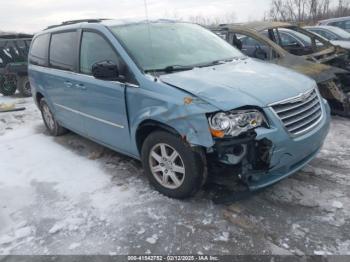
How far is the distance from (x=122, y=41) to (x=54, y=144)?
265cm

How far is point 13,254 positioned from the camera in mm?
3035

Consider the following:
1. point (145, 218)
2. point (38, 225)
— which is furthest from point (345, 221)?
point (38, 225)

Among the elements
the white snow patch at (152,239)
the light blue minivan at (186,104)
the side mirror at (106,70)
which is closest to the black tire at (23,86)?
the light blue minivan at (186,104)

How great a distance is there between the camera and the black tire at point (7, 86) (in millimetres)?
11453

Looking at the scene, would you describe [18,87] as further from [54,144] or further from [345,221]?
[345,221]

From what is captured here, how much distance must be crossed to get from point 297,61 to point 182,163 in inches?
160

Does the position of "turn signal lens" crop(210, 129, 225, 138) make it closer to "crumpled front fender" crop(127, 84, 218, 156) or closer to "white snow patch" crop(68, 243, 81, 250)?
"crumpled front fender" crop(127, 84, 218, 156)

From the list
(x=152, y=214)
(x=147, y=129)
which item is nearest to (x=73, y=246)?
(x=152, y=214)

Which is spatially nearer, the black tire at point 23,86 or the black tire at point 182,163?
the black tire at point 182,163

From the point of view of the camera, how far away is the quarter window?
4039 mm

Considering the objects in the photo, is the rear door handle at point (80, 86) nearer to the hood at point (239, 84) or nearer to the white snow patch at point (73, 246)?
the hood at point (239, 84)

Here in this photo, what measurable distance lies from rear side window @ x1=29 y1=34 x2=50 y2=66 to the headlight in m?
3.81

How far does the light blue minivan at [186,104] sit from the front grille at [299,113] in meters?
0.01

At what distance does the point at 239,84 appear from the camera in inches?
133
